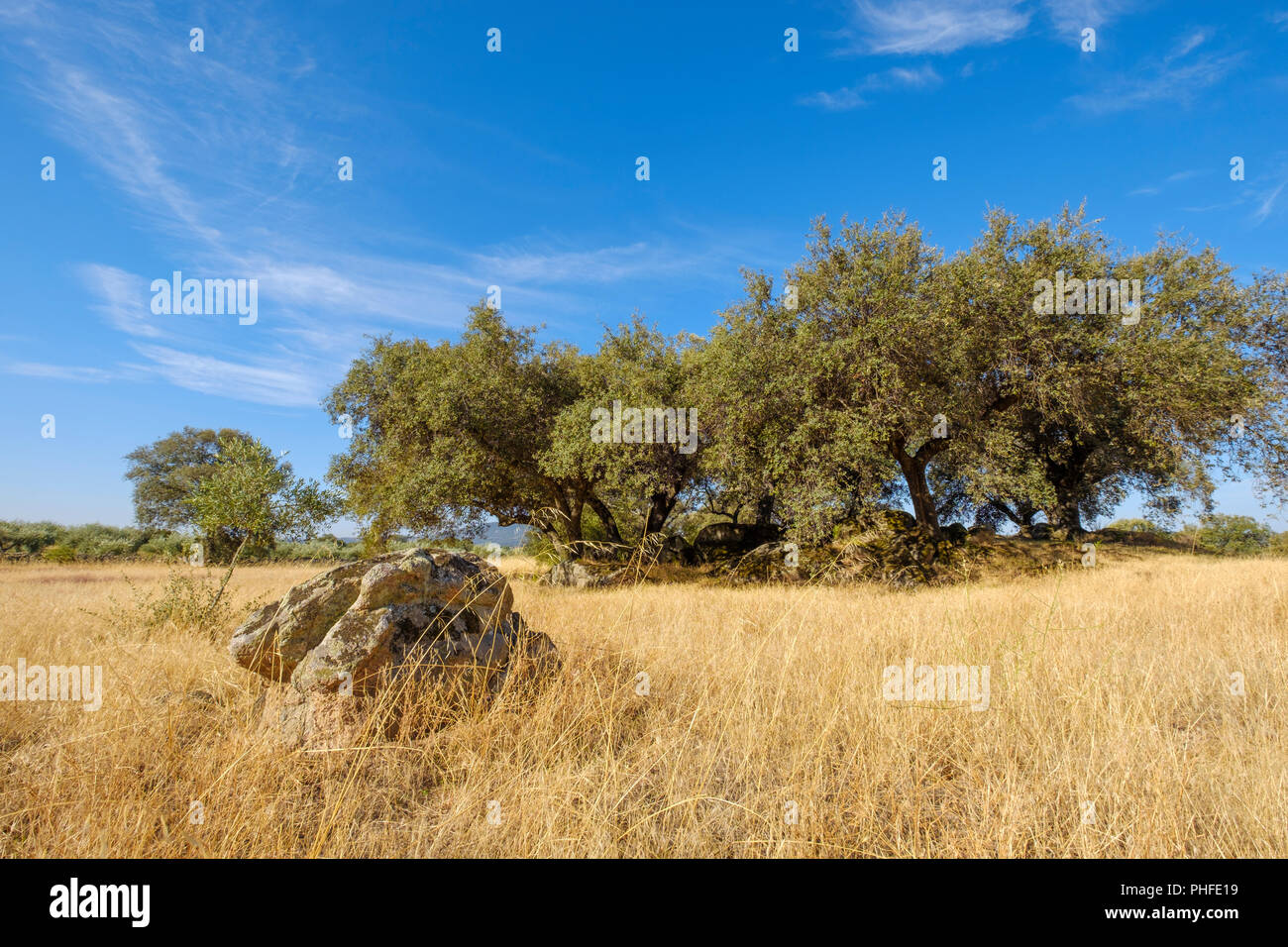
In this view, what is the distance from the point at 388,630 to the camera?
494 centimetres

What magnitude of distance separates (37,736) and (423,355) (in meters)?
19.1

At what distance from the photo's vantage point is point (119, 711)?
4617 mm

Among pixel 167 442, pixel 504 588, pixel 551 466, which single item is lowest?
pixel 504 588

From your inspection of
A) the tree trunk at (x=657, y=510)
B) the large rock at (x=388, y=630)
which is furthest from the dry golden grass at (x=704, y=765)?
the tree trunk at (x=657, y=510)

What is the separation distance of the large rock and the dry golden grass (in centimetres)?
52

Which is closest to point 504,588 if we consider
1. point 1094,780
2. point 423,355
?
point 1094,780

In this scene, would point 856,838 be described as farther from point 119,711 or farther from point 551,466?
point 551,466

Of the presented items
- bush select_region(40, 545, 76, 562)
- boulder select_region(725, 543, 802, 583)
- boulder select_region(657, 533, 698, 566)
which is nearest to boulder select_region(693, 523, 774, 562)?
boulder select_region(657, 533, 698, 566)

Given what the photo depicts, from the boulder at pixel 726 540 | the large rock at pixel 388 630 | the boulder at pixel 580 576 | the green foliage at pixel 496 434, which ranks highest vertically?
the green foliage at pixel 496 434

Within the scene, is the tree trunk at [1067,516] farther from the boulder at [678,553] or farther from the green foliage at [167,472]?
the green foliage at [167,472]

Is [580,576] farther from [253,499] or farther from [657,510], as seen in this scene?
[253,499]

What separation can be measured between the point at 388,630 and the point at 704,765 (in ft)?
9.44

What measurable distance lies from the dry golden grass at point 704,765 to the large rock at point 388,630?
52 centimetres

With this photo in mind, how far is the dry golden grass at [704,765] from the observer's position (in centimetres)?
315
